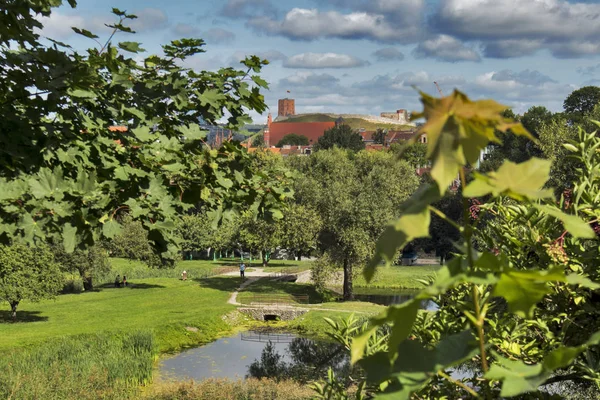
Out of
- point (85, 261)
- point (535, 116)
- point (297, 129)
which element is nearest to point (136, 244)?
point (85, 261)

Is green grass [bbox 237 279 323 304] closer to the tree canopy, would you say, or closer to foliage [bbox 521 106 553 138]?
foliage [bbox 521 106 553 138]

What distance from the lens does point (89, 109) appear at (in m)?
5.90

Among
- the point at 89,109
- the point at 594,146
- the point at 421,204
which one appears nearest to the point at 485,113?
the point at 421,204

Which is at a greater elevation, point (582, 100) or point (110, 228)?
point (582, 100)

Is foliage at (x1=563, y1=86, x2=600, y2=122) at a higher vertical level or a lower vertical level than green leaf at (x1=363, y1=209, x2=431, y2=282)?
higher

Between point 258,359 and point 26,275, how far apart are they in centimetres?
1047

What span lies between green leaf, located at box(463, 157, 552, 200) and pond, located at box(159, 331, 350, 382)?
19291mm

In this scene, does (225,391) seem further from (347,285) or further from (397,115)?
(397,115)

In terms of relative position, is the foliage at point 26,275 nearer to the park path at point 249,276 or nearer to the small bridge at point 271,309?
the small bridge at point 271,309

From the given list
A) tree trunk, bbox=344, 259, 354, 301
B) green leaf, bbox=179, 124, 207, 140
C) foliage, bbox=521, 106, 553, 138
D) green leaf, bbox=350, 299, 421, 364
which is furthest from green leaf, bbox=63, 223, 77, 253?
foliage, bbox=521, 106, 553, 138

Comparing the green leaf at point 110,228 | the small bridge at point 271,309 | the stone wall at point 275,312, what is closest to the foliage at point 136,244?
the small bridge at point 271,309

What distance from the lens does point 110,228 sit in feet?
15.5

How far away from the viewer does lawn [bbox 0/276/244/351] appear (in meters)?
23.7

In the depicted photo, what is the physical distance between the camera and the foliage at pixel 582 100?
53125 mm
